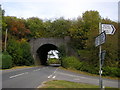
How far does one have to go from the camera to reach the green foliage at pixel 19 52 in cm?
5153

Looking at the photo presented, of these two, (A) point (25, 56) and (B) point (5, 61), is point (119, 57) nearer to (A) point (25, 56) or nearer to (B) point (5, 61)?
(B) point (5, 61)

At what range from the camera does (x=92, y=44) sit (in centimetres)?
3294

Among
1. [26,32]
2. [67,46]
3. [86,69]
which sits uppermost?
[26,32]

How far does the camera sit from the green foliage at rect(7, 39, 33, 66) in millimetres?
51531

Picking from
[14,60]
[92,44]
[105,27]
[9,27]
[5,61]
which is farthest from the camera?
[9,27]

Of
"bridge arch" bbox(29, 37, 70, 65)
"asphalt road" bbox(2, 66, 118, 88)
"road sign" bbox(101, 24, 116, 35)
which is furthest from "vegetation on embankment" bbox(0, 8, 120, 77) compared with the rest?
"road sign" bbox(101, 24, 116, 35)

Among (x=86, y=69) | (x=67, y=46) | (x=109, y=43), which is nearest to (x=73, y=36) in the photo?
(x=67, y=46)

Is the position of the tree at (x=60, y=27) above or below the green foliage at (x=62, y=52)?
above

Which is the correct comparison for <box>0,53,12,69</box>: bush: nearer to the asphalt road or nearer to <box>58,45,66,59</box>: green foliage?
<box>58,45,66,59</box>: green foliage

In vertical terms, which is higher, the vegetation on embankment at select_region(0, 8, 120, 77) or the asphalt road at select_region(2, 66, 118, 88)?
the vegetation on embankment at select_region(0, 8, 120, 77)

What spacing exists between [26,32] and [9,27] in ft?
17.2

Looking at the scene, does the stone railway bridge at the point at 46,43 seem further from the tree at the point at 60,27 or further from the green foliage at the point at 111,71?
the green foliage at the point at 111,71

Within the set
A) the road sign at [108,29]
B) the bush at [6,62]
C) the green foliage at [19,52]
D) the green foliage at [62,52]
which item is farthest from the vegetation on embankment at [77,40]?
the road sign at [108,29]

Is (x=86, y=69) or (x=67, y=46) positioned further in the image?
(x=67, y=46)
